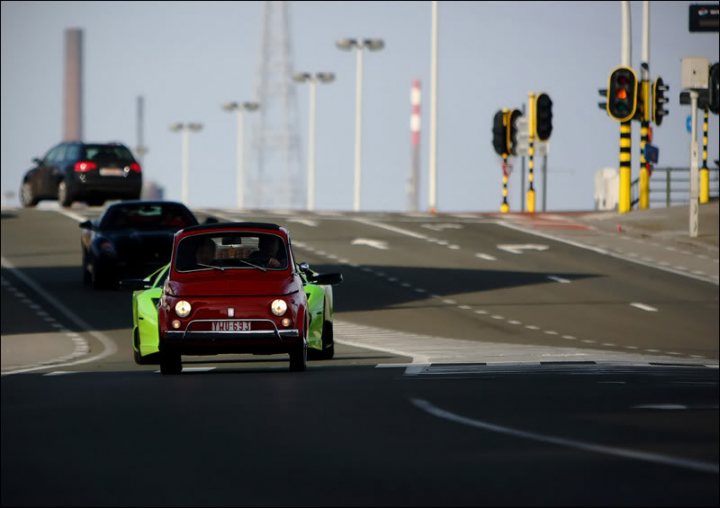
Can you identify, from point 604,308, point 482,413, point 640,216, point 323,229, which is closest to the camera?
point 482,413

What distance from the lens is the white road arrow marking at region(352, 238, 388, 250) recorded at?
2061cm

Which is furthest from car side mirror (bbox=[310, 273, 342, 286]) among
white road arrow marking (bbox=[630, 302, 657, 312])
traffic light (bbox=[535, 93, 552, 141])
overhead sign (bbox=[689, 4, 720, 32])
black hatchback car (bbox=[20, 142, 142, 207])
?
white road arrow marking (bbox=[630, 302, 657, 312])

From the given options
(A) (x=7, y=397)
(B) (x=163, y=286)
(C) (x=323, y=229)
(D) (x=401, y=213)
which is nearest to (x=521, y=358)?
(D) (x=401, y=213)

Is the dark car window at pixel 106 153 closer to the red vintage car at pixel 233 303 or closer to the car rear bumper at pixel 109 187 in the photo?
the car rear bumper at pixel 109 187

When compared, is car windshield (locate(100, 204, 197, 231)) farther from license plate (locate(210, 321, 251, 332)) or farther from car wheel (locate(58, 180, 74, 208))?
license plate (locate(210, 321, 251, 332))

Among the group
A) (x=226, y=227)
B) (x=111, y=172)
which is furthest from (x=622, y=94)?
(x=226, y=227)

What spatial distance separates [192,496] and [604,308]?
16.0m

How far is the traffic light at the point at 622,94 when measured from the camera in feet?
62.2

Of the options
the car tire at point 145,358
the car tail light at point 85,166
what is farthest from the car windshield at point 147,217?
the car tire at point 145,358

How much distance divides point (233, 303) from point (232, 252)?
0.80 metres

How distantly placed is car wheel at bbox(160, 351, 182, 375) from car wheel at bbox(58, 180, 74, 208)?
3.96 meters

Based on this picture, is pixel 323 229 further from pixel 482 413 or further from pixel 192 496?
pixel 192 496

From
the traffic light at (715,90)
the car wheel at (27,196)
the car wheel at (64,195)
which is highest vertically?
the traffic light at (715,90)

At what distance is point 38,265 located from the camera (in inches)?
789
